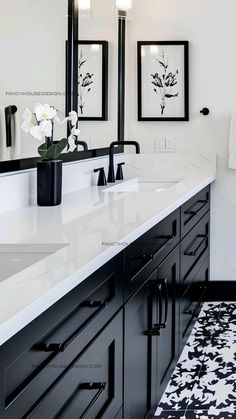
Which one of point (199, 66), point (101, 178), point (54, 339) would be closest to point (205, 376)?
point (101, 178)

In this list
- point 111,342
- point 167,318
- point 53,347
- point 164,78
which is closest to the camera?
point 53,347

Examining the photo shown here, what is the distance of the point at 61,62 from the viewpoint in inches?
122

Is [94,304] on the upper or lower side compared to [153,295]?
upper

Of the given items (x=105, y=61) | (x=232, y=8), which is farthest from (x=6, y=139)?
(x=232, y=8)

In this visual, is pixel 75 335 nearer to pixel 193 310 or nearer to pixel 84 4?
pixel 193 310

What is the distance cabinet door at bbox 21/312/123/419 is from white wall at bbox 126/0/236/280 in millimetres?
2545

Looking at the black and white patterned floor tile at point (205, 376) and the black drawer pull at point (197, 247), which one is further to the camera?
the black drawer pull at point (197, 247)

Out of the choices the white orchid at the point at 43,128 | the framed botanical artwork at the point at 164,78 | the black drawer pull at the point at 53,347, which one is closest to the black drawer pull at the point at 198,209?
the framed botanical artwork at the point at 164,78

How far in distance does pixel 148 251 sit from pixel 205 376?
3.38ft

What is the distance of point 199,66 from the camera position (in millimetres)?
4180

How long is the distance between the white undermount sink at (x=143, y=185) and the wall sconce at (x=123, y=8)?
103 centimetres

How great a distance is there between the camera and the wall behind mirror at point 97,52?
3588 millimetres

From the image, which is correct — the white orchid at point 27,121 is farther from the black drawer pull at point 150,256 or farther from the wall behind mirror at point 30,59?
the black drawer pull at point 150,256

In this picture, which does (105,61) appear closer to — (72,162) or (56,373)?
(72,162)
